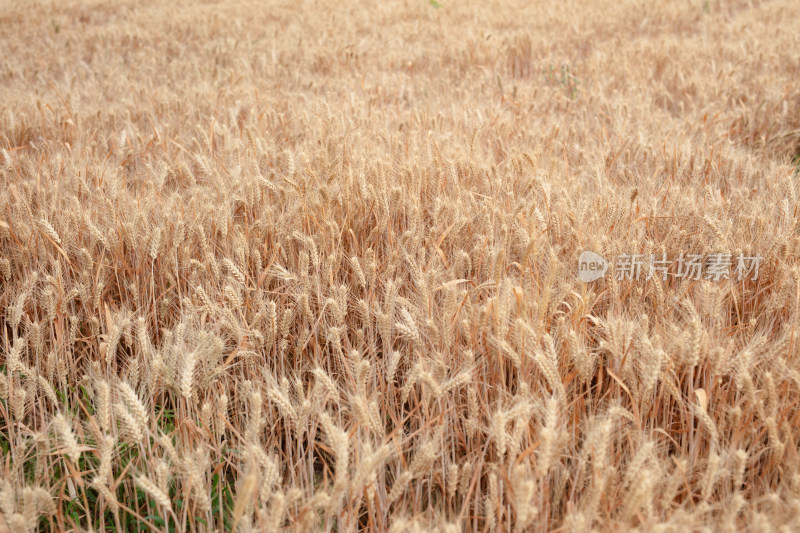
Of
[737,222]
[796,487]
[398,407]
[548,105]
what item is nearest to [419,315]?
[398,407]

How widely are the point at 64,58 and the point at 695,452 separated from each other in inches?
230

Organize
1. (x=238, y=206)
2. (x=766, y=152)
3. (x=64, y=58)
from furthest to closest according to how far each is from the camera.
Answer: (x=64, y=58), (x=766, y=152), (x=238, y=206)

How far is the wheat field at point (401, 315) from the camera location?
97cm

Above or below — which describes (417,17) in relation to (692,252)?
above

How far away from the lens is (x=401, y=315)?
1.45 meters

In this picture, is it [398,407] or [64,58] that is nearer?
[398,407]

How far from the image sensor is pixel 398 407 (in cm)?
132

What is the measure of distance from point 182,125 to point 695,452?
293 centimetres

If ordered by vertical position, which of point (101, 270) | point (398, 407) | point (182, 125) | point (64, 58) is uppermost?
point (64, 58)

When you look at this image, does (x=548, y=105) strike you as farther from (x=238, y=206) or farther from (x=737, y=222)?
(x=238, y=206)

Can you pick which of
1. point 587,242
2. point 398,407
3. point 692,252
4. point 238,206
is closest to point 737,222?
point 692,252

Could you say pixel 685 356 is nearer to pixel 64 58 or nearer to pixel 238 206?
pixel 238 206

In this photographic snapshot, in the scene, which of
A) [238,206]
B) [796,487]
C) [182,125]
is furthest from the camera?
[182,125]

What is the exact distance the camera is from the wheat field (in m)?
0.97
